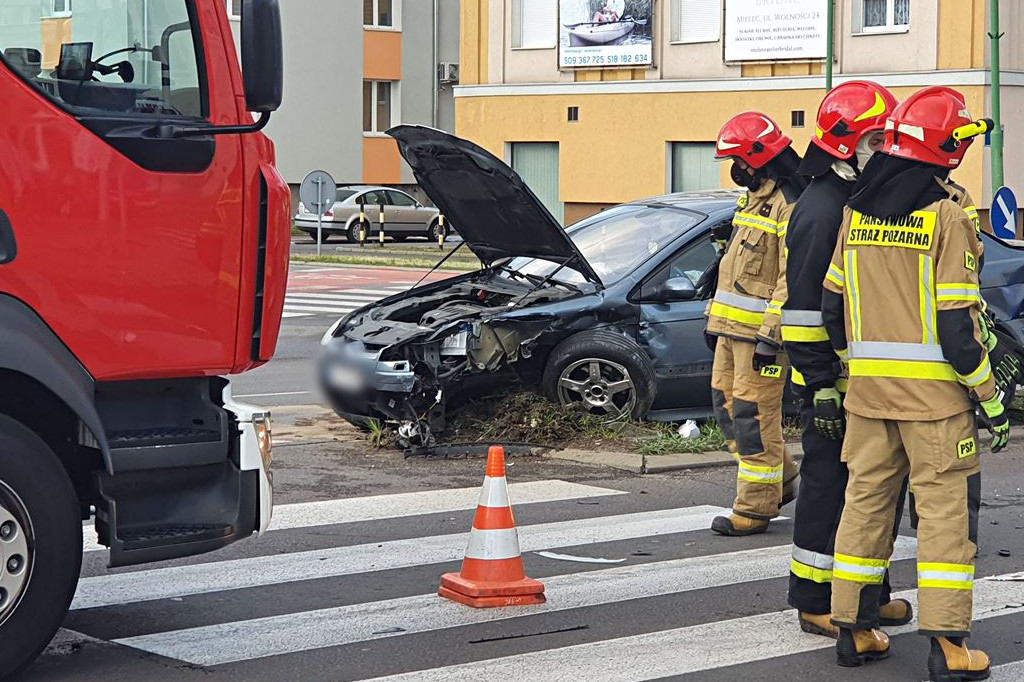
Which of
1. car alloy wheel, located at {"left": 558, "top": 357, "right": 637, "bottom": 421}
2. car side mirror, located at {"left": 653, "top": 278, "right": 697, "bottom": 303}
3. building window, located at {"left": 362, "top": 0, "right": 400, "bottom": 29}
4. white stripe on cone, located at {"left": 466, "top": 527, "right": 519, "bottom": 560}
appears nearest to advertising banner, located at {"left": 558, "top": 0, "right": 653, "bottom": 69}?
building window, located at {"left": 362, "top": 0, "right": 400, "bottom": 29}

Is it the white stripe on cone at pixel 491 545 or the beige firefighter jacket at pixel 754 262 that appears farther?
the beige firefighter jacket at pixel 754 262

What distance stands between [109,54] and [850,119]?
2.75m

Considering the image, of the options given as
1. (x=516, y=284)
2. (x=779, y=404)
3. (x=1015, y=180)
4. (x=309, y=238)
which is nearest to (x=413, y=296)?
(x=516, y=284)


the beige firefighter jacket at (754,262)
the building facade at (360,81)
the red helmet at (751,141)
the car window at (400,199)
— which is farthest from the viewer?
the building facade at (360,81)

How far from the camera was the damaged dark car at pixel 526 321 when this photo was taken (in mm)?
9977

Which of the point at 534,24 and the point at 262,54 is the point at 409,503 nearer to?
the point at 262,54

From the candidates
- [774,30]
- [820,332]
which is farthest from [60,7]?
[774,30]

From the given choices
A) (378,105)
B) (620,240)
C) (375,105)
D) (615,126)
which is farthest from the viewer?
(378,105)

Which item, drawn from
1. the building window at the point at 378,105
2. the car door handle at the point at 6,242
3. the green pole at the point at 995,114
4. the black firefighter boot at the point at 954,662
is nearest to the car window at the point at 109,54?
Result: the car door handle at the point at 6,242

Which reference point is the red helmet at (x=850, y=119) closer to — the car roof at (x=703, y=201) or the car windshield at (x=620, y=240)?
the car windshield at (x=620, y=240)

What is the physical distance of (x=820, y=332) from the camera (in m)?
5.88

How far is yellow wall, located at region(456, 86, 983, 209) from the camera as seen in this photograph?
32031 millimetres

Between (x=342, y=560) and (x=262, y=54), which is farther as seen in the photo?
(x=342, y=560)

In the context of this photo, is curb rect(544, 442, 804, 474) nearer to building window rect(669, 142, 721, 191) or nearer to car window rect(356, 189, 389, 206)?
building window rect(669, 142, 721, 191)
